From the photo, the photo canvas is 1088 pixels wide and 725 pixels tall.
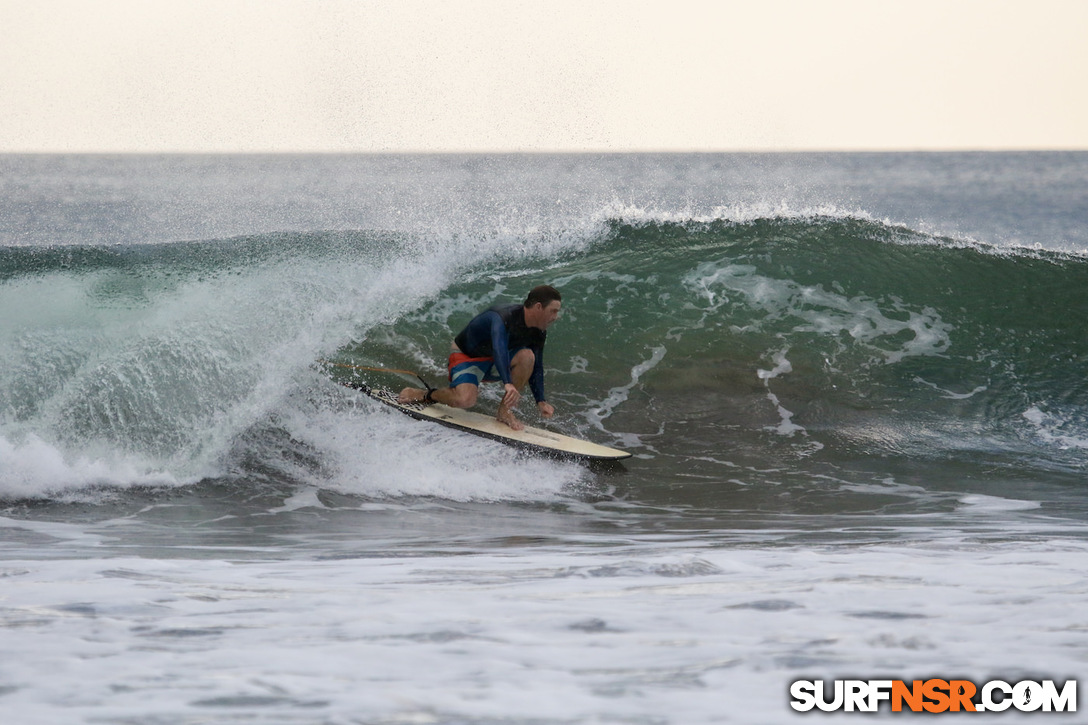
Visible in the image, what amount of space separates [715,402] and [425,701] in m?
5.91

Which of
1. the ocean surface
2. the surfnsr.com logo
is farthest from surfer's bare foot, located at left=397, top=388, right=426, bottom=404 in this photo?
the surfnsr.com logo

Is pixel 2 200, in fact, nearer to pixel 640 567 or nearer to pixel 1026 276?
pixel 1026 276

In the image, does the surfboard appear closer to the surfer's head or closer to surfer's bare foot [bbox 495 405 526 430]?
surfer's bare foot [bbox 495 405 526 430]

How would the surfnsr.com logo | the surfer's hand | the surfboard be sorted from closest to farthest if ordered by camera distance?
the surfnsr.com logo
the surfer's hand
the surfboard

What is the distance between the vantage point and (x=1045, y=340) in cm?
931

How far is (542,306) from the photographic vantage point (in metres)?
6.09

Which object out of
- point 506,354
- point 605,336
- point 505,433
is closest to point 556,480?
point 505,433

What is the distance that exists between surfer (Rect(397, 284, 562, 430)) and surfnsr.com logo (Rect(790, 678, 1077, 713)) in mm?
3766

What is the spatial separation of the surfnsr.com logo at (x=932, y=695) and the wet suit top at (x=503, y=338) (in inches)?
151

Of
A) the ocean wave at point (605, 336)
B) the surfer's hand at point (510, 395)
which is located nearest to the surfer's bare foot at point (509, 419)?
the surfer's hand at point (510, 395)

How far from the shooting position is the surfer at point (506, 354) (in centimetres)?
609

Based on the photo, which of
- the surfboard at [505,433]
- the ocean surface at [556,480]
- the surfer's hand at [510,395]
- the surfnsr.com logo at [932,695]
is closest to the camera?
the surfnsr.com logo at [932,695]

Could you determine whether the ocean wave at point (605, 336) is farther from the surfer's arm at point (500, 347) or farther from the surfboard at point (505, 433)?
the surfer's arm at point (500, 347)

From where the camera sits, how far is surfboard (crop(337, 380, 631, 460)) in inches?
247
